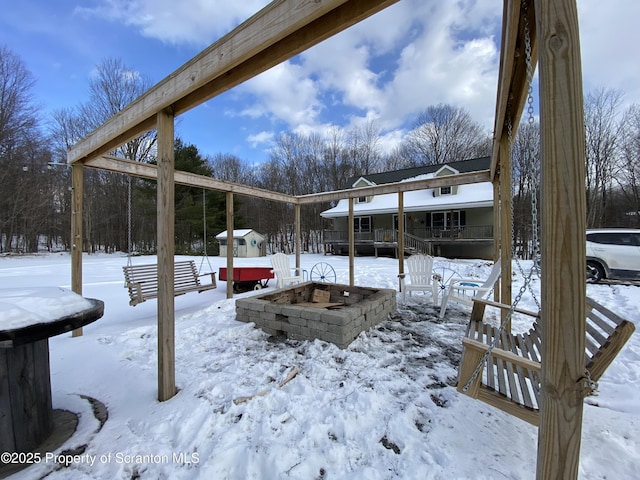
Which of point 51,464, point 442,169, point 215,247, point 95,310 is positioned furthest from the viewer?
point 215,247

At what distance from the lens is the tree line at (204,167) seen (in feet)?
52.3

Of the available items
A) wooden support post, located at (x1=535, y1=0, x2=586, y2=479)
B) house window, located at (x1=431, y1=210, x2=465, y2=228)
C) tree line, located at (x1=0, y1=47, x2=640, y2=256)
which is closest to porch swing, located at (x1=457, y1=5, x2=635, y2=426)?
wooden support post, located at (x1=535, y1=0, x2=586, y2=479)

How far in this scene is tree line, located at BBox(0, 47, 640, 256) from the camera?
627 inches

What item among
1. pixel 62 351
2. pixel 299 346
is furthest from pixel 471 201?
pixel 62 351

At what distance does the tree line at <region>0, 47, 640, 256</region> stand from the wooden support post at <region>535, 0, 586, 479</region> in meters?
12.5

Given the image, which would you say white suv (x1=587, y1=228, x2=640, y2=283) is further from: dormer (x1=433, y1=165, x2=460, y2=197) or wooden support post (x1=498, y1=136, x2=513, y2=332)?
dormer (x1=433, y1=165, x2=460, y2=197)

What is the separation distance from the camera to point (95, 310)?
1964 millimetres

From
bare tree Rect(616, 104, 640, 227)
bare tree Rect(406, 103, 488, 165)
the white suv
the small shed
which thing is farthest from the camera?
bare tree Rect(406, 103, 488, 165)

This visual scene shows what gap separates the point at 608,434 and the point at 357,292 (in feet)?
11.1

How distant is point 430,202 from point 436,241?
2.11 m

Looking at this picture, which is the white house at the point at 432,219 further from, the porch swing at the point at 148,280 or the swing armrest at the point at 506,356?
the swing armrest at the point at 506,356

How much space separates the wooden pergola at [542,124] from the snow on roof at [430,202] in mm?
11801

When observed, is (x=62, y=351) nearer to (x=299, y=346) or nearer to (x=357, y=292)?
(x=299, y=346)

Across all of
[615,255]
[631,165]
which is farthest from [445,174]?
[631,165]
